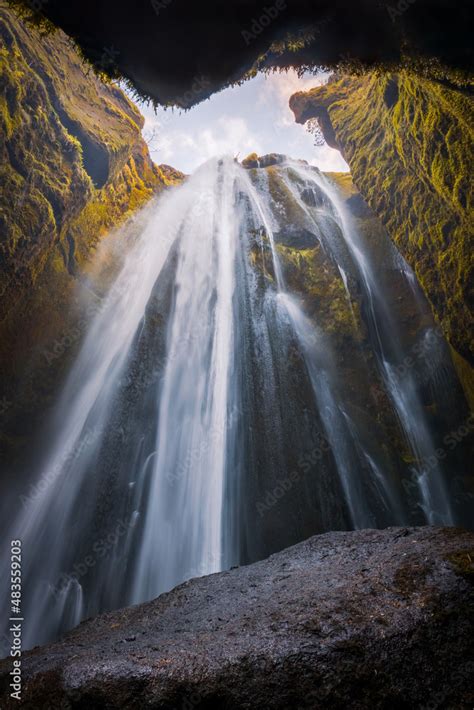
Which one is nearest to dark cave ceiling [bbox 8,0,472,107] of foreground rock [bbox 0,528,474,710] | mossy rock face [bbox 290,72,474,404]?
mossy rock face [bbox 290,72,474,404]

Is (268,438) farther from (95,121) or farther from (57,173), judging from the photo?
(95,121)

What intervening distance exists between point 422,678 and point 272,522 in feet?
26.3

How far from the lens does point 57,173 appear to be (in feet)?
29.9

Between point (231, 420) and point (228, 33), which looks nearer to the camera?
point (228, 33)

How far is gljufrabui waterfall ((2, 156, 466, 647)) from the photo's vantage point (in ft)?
30.9

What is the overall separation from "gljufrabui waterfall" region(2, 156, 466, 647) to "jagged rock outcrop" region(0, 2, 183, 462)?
152 centimetres

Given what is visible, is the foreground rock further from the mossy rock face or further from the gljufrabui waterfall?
the mossy rock face

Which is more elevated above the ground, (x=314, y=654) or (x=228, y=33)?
(x=228, y=33)

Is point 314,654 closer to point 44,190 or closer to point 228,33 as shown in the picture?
point 228,33

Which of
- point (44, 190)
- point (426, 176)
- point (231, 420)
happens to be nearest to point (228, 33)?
point (44, 190)

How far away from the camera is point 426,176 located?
958 cm

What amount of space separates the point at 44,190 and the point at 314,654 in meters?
10.4

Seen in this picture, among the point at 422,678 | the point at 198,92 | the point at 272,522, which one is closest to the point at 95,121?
the point at 198,92

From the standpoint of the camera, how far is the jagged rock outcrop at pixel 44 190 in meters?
7.62
